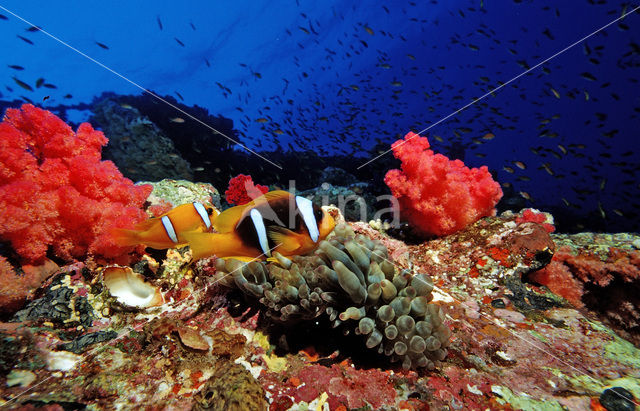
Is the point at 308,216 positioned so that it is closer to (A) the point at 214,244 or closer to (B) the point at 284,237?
(B) the point at 284,237

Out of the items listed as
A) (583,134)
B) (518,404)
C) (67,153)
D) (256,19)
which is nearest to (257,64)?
(256,19)

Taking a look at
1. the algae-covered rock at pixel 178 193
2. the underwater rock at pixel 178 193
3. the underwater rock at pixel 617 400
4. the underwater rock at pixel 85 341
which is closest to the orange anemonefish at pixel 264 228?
the underwater rock at pixel 85 341

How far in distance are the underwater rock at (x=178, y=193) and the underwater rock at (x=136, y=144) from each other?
18.3 ft

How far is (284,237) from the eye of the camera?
2094 mm

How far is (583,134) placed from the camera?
183 ft

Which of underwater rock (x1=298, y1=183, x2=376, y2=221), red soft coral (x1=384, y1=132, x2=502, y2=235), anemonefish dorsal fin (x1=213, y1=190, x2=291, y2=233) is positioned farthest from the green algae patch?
underwater rock (x1=298, y1=183, x2=376, y2=221)

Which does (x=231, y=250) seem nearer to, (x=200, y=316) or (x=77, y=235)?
(x=200, y=316)

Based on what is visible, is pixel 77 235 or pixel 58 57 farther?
pixel 58 57

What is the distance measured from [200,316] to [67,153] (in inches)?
112

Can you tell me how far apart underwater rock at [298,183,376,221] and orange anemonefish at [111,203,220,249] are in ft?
14.7

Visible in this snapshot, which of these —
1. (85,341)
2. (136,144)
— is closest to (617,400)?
(85,341)

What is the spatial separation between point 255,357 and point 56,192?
3112 millimetres

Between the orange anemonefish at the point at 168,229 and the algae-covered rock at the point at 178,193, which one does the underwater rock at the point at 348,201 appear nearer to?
the algae-covered rock at the point at 178,193

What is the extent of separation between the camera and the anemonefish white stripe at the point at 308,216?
6.88ft
